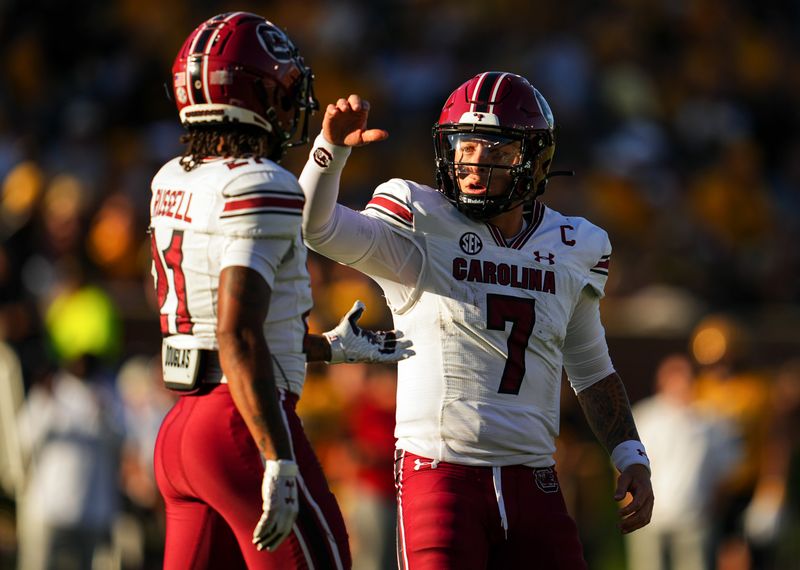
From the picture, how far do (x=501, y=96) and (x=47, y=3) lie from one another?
9.29m

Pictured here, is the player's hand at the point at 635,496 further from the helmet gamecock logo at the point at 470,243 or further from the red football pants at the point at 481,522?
the helmet gamecock logo at the point at 470,243

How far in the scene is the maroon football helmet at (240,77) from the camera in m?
4.00

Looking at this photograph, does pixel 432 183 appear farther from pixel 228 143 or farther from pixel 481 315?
pixel 228 143

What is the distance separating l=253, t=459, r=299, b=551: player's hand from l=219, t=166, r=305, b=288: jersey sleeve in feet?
1.57

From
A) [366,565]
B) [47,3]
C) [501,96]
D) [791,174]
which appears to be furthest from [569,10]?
[501,96]

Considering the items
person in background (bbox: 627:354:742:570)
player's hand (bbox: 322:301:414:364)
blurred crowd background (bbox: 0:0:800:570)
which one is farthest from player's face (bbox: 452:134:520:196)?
person in background (bbox: 627:354:742:570)

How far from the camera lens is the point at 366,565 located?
8.95 metres

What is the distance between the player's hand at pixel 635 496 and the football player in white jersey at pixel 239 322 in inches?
40.0

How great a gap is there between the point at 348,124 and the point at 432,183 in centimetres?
819

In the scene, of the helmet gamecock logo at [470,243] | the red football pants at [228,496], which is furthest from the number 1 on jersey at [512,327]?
the red football pants at [228,496]

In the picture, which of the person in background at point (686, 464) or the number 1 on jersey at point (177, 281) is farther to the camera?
the person in background at point (686, 464)

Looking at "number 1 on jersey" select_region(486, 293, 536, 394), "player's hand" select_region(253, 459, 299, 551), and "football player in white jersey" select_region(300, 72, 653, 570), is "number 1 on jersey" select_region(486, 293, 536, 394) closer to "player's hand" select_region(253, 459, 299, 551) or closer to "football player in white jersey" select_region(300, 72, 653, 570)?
"football player in white jersey" select_region(300, 72, 653, 570)

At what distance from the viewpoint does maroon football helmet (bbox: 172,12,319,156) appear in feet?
13.1

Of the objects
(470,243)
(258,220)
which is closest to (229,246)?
(258,220)
